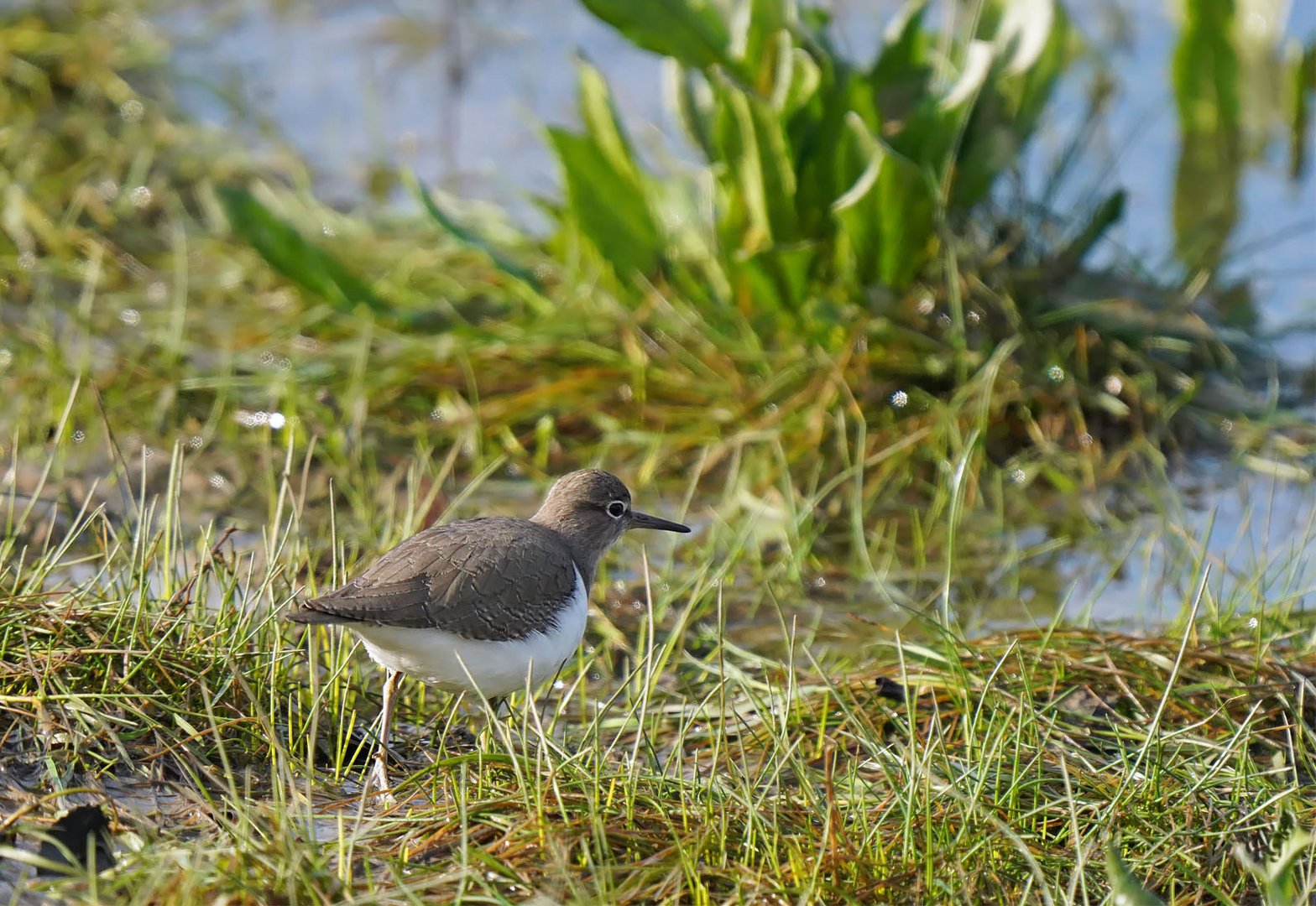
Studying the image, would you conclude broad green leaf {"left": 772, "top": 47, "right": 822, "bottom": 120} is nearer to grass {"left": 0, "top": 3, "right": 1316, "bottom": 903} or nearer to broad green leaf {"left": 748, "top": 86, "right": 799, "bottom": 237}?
broad green leaf {"left": 748, "top": 86, "right": 799, "bottom": 237}

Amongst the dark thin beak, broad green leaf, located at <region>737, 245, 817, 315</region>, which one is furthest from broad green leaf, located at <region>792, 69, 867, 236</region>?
the dark thin beak

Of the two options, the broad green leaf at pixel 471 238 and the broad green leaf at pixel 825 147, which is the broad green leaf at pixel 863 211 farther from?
the broad green leaf at pixel 471 238

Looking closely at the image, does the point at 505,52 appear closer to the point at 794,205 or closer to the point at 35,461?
the point at 794,205

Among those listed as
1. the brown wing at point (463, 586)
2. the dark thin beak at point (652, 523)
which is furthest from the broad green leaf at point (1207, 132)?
→ the brown wing at point (463, 586)

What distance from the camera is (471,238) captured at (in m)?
6.45

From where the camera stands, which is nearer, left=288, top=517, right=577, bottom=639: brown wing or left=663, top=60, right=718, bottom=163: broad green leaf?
left=288, top=517, right=577, bottom=639: brown wing

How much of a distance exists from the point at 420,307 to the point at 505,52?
3675 mm

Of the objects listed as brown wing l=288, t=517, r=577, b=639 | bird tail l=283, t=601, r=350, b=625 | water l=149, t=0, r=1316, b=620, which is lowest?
water l=149, t=0, r=1316, b=620

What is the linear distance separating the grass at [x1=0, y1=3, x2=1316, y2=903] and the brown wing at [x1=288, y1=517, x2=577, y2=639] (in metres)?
0.18

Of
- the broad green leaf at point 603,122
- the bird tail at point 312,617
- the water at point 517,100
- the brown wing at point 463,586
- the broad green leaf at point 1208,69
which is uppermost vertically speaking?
the broad green leaf at point 1208,69

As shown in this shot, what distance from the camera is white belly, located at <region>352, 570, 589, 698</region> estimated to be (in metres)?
3.73

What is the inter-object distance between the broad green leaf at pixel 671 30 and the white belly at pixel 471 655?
2.56m

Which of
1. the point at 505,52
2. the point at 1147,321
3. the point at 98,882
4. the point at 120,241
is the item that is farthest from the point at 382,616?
the point at 505,52

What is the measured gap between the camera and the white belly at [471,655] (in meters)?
3.73
